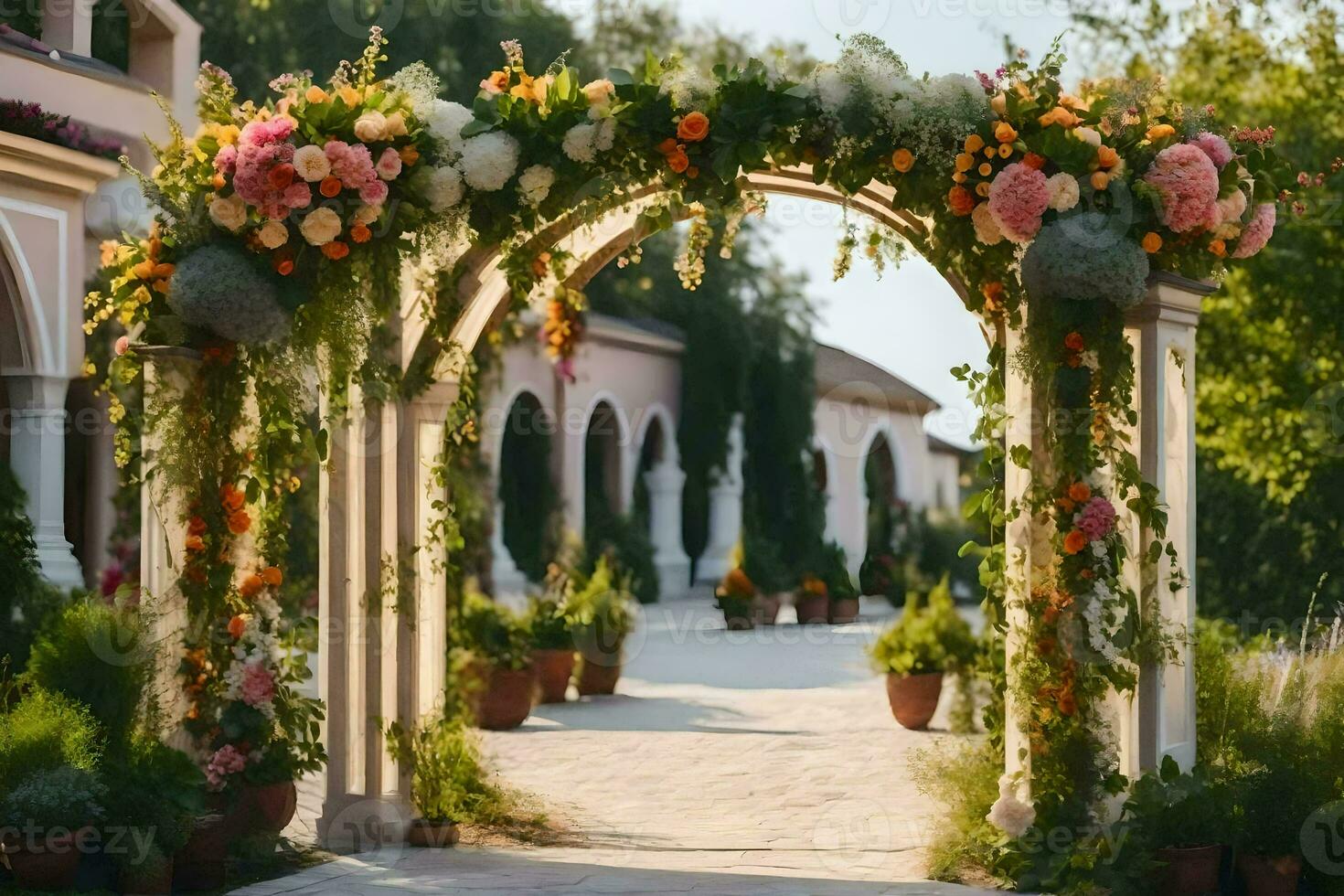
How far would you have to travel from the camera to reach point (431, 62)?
22547 mm

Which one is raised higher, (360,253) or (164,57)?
(164,57)

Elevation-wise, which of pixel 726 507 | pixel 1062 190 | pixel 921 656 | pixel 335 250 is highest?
pixel 1062 190

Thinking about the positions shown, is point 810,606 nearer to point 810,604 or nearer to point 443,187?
point 810,604

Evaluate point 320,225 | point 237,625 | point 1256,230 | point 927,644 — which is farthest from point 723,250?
point 927,644

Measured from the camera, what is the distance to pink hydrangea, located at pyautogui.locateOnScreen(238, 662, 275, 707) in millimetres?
6848

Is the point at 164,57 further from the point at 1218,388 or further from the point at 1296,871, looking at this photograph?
the point at 1296,871

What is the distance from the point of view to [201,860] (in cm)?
641

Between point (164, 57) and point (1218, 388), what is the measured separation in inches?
471

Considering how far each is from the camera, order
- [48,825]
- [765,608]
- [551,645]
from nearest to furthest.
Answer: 1. [48,825]
2. [551,645]
3. [765,608]

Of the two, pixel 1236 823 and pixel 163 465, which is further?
pixel 163 465

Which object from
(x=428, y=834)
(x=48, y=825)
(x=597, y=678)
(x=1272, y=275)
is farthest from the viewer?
(x=1272, y=275)

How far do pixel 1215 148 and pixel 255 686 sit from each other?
4.64 metres

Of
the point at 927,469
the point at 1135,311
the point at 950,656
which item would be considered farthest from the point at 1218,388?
the point at 927,469

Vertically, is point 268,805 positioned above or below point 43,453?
below
